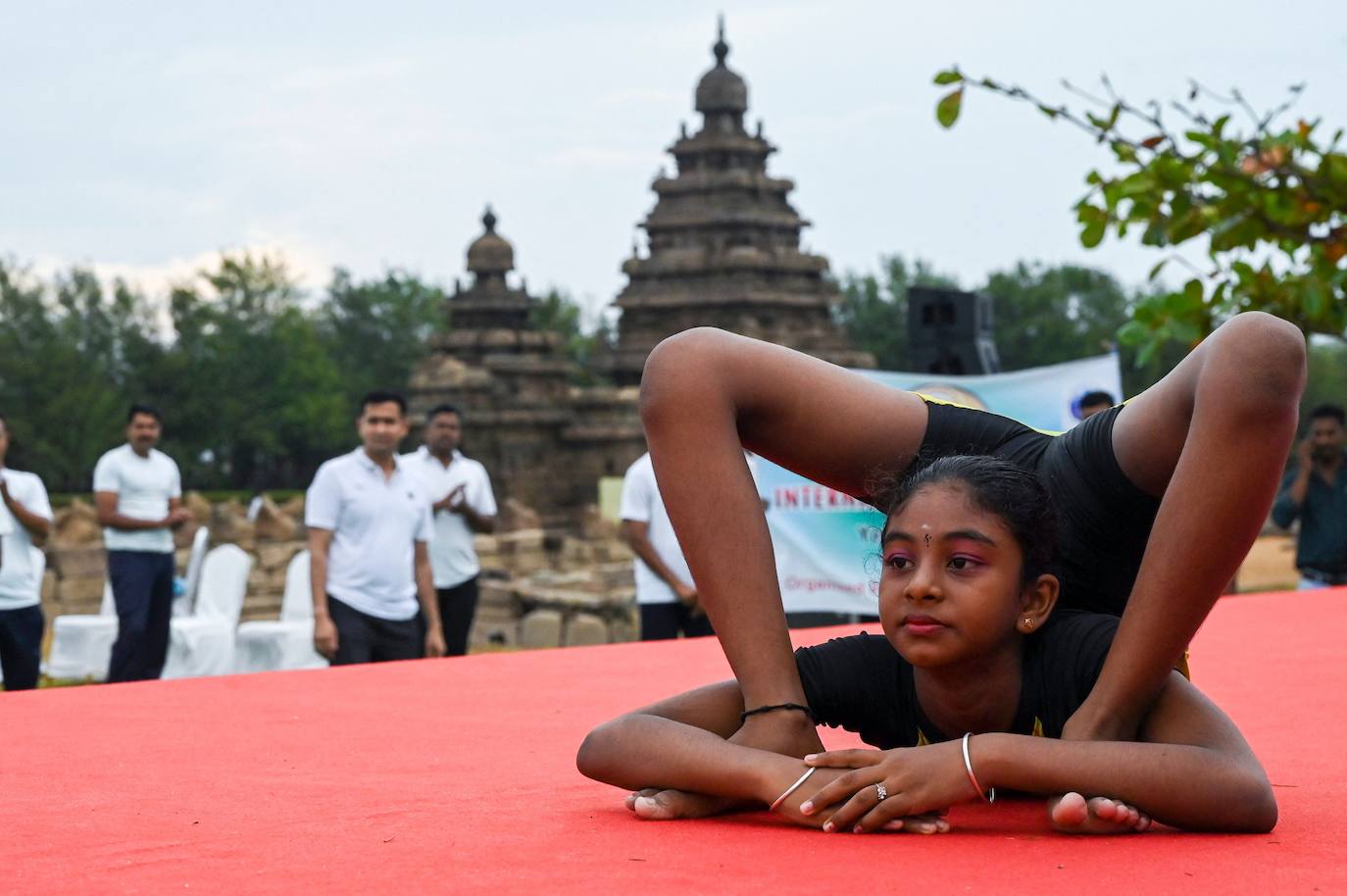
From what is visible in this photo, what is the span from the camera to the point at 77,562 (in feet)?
54.1

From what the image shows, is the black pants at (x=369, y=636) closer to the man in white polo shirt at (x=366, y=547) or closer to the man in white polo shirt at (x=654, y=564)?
the man in white polo shirt at (x=366, y=547)

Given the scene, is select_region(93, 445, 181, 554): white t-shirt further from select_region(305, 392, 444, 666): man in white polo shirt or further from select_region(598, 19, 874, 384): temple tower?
select_region(598, 19, 874, 384): temple tower

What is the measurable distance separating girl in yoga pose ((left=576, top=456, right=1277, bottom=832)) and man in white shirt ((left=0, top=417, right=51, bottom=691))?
17.7ft

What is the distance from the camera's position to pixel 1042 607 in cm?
240

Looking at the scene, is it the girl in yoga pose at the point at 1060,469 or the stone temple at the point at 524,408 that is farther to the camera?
the stone temple at the point at 524,408

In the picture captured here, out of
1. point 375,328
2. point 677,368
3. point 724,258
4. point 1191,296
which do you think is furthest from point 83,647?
point 375,328

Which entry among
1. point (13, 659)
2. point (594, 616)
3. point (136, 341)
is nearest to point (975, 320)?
point (13, 659)

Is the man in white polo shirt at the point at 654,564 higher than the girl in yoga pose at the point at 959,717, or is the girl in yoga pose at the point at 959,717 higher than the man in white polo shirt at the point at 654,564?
the girl in yoga pose at the point at 959,717

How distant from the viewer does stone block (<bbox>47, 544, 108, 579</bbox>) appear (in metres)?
16.3

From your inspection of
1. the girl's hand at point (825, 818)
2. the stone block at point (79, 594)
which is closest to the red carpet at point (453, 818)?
the girl's hand at point (825, 818)

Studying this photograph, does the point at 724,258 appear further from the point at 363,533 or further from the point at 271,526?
the point at 363,533

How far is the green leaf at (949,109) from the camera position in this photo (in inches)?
215

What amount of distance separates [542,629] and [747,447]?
1367 cm

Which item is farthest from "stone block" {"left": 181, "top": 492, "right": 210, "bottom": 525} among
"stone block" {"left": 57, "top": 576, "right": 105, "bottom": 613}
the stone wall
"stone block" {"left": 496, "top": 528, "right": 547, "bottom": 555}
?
"stone block" {"left": 57, "top": 576, "right": 105, "bottom": 613}
